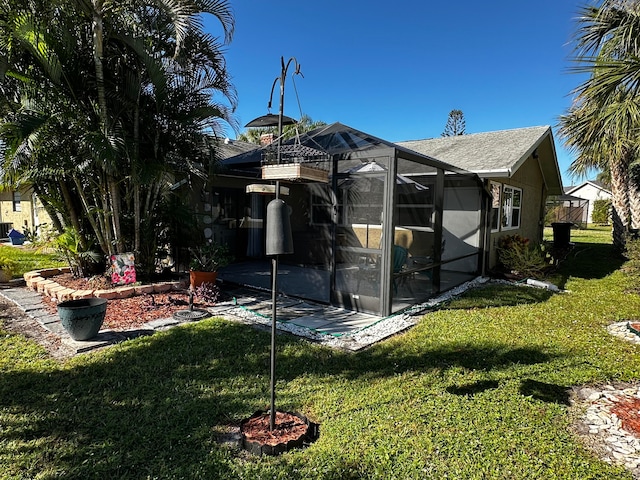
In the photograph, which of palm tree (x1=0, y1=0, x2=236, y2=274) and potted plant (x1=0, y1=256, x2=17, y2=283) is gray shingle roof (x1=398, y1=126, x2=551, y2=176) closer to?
palm tree (x1=0, y1=0, x2=236, y2=274)

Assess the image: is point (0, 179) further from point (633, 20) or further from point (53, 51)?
point (633, 20)

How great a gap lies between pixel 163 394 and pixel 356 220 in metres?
3.70

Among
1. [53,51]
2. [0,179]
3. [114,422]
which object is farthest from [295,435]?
[0,179]

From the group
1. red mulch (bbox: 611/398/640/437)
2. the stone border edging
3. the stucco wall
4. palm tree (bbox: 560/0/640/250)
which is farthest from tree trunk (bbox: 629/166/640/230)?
the stucco wall

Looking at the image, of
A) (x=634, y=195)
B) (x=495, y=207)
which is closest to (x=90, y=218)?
(x=495, y=207)

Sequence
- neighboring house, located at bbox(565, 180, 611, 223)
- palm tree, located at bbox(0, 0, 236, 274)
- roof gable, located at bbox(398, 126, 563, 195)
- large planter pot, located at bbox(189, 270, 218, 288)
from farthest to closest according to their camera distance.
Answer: neighboring house, located at bbox(565, 180, 611, 223)
roof gable, located at bbox(398, 126, 563, 195)
large planter pot, located at bbox(189, 270, 218, 288)
palm tree, located at bbox(0, 0, 236, 274)

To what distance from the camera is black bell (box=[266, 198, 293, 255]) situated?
2.64m

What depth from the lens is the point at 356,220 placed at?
586 centimetres

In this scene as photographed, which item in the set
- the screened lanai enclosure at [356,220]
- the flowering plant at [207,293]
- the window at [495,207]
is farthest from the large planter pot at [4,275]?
the window at [495,207]

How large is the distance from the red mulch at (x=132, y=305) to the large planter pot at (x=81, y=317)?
543 millimetres

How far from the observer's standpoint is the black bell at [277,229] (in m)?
2.64

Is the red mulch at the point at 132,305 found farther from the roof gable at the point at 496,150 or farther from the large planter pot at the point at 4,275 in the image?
the roof gable at the point at 496,150

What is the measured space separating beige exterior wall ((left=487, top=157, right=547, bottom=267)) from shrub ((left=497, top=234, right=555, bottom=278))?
27cm

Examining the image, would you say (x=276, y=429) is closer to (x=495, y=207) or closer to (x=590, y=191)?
(x=495, y=207)
